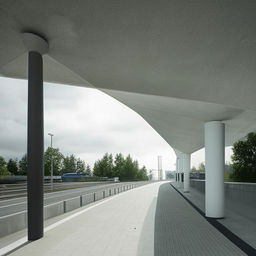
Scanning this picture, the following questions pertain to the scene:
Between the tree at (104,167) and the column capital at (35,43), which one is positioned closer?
the column capital at (35,43)

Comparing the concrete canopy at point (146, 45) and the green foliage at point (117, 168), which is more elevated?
the concrete canopy at point (146, 45)

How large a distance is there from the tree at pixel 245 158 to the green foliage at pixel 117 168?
2237 inches

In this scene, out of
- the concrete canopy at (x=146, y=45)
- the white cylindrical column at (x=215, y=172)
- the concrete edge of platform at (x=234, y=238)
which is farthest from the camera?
the white cylindrical column at (x=215, y=172)

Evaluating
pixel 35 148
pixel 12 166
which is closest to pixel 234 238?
pixel 35 148

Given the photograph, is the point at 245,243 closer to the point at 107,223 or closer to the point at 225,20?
the point at 107,223

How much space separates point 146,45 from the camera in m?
7.18

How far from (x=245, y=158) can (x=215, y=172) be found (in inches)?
889

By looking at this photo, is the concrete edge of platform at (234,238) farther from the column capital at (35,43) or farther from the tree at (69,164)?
the tree at (69,164)

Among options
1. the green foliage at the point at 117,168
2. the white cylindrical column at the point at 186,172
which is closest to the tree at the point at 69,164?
the green foliage at the point at 117,168

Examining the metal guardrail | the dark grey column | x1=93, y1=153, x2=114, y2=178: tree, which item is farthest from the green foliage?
the dark grey column

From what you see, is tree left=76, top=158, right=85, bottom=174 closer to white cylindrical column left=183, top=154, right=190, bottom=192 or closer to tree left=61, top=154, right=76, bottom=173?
tree left=61, top=154, right=76, bottom=173

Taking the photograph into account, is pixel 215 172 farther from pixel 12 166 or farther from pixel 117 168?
pixel 12 166

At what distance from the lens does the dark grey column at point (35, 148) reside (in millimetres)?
7988

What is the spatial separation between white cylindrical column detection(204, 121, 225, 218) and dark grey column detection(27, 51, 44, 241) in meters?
7.35
